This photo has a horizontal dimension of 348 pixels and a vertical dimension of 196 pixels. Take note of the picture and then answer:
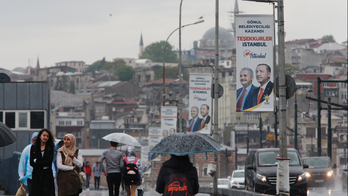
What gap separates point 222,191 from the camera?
2014cm

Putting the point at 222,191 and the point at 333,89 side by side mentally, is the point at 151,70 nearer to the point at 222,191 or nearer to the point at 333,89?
the point at 333,89

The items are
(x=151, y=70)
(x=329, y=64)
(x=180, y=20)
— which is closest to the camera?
(x=180, y=20)

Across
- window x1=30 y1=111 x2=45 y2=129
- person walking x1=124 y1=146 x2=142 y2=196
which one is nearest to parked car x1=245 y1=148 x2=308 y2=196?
person walking x1=124 y1=146 x2=142 y2=196

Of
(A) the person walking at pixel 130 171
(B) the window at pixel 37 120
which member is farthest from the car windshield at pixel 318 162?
(A) the person walking at pixel 130 171

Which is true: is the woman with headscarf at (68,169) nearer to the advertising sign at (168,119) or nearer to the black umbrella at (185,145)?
the black umbrella at (185,145)

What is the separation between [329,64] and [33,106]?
486 feet

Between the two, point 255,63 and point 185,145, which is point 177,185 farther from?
point 255,63

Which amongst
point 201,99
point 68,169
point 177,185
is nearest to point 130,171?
point 68,169

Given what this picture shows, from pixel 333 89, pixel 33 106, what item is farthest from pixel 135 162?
pixel 333 89

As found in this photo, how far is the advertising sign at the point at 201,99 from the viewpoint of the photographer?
26.5 metres

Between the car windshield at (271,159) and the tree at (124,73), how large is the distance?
17067 cm

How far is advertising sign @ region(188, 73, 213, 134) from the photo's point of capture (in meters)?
26.5

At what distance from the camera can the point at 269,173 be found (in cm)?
A: 1800

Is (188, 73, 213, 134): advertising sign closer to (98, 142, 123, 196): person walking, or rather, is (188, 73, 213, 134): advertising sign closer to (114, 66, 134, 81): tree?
(98, 142, 123, 196): person walking
